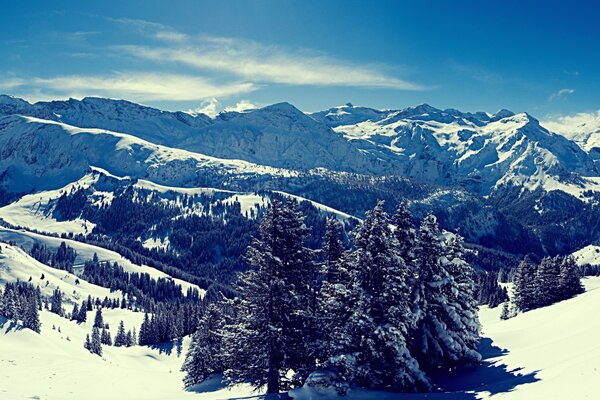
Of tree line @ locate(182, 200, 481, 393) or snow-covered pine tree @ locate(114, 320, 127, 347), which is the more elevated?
tree line @ locate(182, 200, 481, 393)

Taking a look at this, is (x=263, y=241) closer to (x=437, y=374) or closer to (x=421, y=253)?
(x=421, y=253)

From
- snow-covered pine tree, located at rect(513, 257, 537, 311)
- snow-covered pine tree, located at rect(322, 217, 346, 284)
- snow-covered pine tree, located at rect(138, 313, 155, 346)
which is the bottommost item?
snow-covered pine tree, located at rect(138, 313, 155, 346)

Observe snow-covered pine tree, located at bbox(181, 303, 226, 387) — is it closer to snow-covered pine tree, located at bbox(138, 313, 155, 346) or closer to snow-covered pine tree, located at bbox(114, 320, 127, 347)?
snow-covered pine tree, located at bbox(138, 313, 155, 346)

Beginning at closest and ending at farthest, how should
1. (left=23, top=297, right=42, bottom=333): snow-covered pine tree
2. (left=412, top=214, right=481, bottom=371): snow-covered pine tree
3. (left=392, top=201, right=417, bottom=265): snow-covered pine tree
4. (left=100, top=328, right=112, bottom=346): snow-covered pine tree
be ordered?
(left=392, top=201, right=417, bottom=265): snow-covered pine tree → (left=412, top=214, right=481, bottom=371): snow-covered pine tree → (left=23, top=297, right=42, bottom=333): snow-covered pine tree → (left=100, top=328, right=112, bottom=346): snow-covered pine tree

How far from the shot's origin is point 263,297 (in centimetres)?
3256

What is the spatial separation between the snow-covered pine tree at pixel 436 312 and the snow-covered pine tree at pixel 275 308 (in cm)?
961

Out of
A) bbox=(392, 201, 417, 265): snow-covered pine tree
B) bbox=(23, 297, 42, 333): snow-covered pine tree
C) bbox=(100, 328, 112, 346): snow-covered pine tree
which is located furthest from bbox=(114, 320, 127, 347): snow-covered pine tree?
bbox=(392, 201, 417, 265): snow-covered pine tree

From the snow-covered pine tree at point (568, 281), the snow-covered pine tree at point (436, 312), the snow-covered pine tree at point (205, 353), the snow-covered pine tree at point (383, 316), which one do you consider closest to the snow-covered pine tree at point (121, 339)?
the snow-covered pine tree at point (205, 353)

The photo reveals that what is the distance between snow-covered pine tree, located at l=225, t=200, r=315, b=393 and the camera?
105 ft

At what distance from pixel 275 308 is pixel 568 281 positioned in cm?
6511

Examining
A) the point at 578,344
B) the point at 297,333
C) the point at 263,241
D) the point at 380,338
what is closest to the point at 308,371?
the point at 297,333

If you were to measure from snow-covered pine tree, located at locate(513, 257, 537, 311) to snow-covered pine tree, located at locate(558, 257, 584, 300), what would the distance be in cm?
448

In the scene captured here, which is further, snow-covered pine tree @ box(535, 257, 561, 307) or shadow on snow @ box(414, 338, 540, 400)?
snow-covered pine tree @ box(535, 257, 561, 307)

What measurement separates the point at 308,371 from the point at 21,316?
8765 centimetres
